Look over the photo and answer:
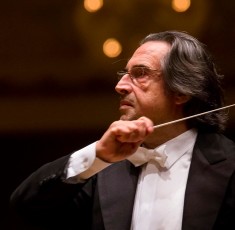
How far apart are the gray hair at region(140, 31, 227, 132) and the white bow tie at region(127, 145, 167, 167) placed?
0.15 meters

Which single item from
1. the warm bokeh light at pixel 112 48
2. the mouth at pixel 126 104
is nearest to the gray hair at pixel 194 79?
the mouth at pixel 126 104

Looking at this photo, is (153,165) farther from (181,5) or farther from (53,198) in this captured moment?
(181,5)

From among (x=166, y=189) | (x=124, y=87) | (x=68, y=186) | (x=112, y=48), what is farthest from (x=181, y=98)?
(x=112, y=48)

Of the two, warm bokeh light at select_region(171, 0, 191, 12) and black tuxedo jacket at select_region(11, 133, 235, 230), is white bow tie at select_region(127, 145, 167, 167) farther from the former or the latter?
warm bokeh light at select_region(171, 0, 191, 12)

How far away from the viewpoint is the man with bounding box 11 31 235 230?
1602 mm

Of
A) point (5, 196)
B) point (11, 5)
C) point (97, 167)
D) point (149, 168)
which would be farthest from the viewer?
point (11, 5)

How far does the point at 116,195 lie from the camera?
170cm

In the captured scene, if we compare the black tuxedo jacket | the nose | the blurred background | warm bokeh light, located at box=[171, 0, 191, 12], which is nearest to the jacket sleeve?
the black tuxedo jacket

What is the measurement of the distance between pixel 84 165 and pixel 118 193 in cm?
15

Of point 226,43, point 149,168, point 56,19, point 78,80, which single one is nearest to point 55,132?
point 78,80

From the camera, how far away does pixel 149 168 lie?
68.1 inches

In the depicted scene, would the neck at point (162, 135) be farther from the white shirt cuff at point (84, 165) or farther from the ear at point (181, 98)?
the white shirt cuff at point (84, 165)

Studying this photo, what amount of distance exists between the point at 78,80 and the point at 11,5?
0.39m

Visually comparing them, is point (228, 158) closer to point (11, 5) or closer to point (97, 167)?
point (97, 167)
